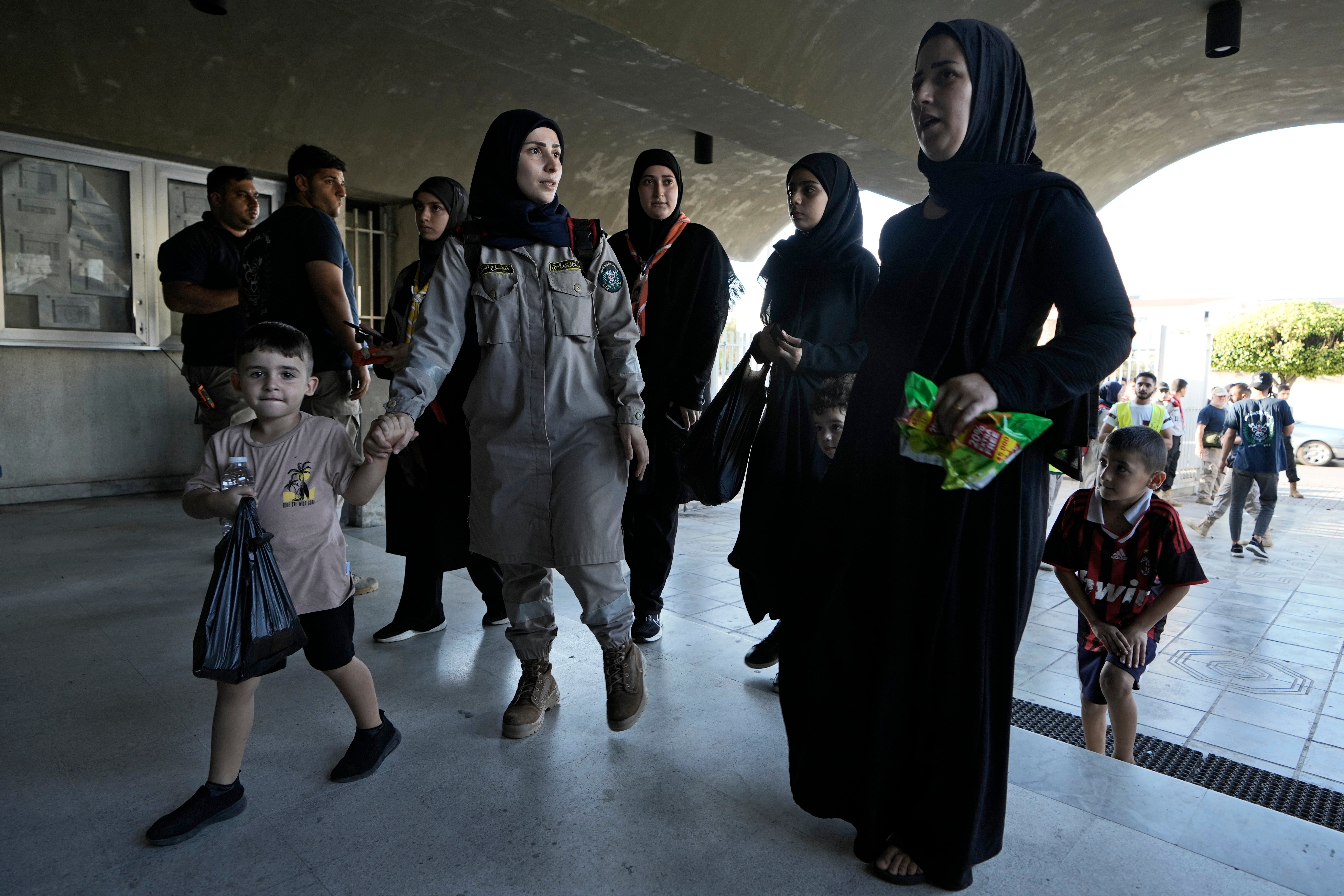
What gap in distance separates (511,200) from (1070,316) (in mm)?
1532

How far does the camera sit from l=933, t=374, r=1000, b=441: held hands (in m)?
1.40

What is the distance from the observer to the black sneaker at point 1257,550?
276 inches

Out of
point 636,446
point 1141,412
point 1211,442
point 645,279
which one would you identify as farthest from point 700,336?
point 1211,442

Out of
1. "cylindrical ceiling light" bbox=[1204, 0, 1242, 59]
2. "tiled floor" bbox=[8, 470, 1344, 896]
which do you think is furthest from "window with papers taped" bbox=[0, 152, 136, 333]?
"cylindrical ceiling light" bbox=[1204, 0, 1242, 59]

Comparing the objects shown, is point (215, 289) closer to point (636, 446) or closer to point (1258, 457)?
point (636, 446)

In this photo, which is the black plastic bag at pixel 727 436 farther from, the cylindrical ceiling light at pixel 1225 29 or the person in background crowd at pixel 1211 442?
the person in background crowd at pixel 1211 442

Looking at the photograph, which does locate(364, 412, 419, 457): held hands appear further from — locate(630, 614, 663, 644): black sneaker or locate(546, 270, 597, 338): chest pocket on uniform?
locate(630, 614, 663, 644): black sneaker

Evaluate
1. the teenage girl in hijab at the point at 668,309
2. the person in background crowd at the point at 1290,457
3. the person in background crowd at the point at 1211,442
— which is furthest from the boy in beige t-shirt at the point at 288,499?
the person in background crowd at the point at 1211,442

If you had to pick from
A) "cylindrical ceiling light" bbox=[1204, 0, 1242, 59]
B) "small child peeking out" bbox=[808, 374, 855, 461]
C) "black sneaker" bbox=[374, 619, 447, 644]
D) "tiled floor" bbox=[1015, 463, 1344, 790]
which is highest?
"cylindrical ceiling light" bbox=[1204, 0, 1242, 59]

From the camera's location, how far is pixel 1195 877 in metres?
1.68

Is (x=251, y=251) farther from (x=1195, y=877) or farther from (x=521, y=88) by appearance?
(x=521, y=88)

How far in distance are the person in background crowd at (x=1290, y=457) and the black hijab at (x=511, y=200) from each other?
25.1ft

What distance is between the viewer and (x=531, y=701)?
2.39m

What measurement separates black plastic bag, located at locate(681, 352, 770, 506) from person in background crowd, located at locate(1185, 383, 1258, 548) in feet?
22.1
